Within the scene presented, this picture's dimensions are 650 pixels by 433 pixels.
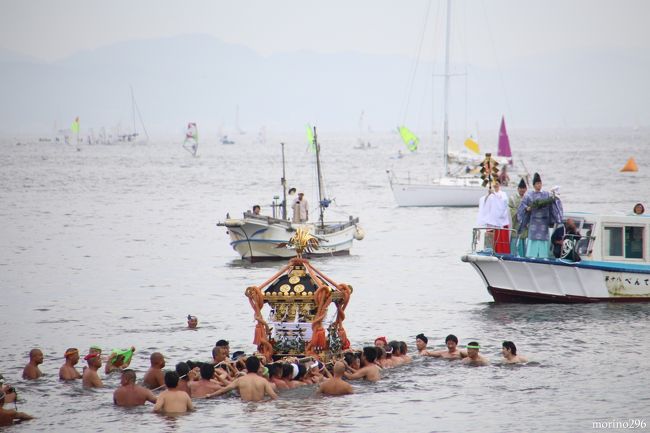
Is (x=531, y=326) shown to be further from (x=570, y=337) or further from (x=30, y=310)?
(x=30, y=310)

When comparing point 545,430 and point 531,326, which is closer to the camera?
point 545,430

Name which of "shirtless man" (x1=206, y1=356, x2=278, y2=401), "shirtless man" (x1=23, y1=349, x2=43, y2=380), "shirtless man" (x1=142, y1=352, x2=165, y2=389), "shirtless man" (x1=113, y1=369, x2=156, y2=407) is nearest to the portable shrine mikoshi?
"shirtless man" (x1=206, y1=356, x2=278, y2=401)

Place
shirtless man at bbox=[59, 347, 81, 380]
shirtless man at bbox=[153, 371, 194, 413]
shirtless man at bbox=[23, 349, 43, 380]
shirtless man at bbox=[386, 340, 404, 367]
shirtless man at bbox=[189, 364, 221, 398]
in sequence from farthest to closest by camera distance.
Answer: shirtless man at bbox=[386, 340, 404, 367] < shirtless man at bbox=[23, 349, 43, 380] < shirtless man at bbox=[59, 347, 81, 380] < shirtless man at bbox=[189, 364, 221, 398] < shirtless man at bbox=[153, 371, 194, 413]

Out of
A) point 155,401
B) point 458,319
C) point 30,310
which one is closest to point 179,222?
point 30,310

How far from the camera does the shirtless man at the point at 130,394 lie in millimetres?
22938

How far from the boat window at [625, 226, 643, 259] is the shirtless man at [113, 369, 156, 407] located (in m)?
16.1

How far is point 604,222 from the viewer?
32688 millimetres

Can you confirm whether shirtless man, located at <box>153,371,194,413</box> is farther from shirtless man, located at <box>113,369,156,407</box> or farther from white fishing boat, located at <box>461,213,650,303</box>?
white fishing boat, located at <box>461,213,650,303</box>

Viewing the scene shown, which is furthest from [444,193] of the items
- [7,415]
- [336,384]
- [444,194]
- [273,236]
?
[7,415]

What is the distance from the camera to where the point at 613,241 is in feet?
108

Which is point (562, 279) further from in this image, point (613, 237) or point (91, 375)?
point (91, 375)

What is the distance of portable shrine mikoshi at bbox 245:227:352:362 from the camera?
24.0m

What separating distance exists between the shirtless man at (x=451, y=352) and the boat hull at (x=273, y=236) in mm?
15532

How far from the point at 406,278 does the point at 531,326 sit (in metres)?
12.5
